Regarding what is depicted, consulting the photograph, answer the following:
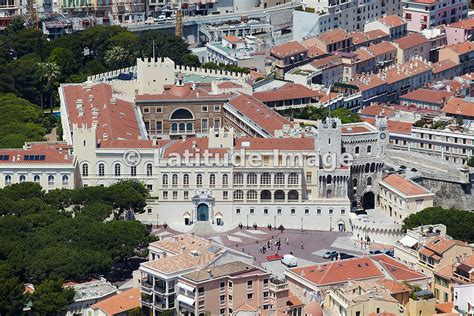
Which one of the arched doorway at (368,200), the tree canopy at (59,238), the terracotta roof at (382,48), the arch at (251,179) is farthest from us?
the terracotta roof at (382,48)

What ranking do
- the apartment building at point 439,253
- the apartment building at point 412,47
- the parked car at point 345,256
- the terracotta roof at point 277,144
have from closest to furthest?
1. the apartment building at point 439,253
2. the parked car at point 345,256
3. the terracotta roof at point 277,144
4. the apartment building at point 412,47

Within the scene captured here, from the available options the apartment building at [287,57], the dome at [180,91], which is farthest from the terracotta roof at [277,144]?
the apartment building at [287,57]

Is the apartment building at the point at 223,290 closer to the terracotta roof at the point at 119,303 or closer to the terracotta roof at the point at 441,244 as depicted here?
the terracotta roof at the point at 119,303

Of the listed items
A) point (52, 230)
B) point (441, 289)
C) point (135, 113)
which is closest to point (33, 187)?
point (52, 230)

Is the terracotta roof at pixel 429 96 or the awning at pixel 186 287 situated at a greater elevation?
the terracotta roof at pixel 429 96

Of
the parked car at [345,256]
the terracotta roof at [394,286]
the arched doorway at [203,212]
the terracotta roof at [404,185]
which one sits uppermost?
the terracotta roof at [404,185]

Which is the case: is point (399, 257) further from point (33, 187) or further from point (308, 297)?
point (33, 187)

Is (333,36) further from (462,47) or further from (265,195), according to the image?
(265,195)
